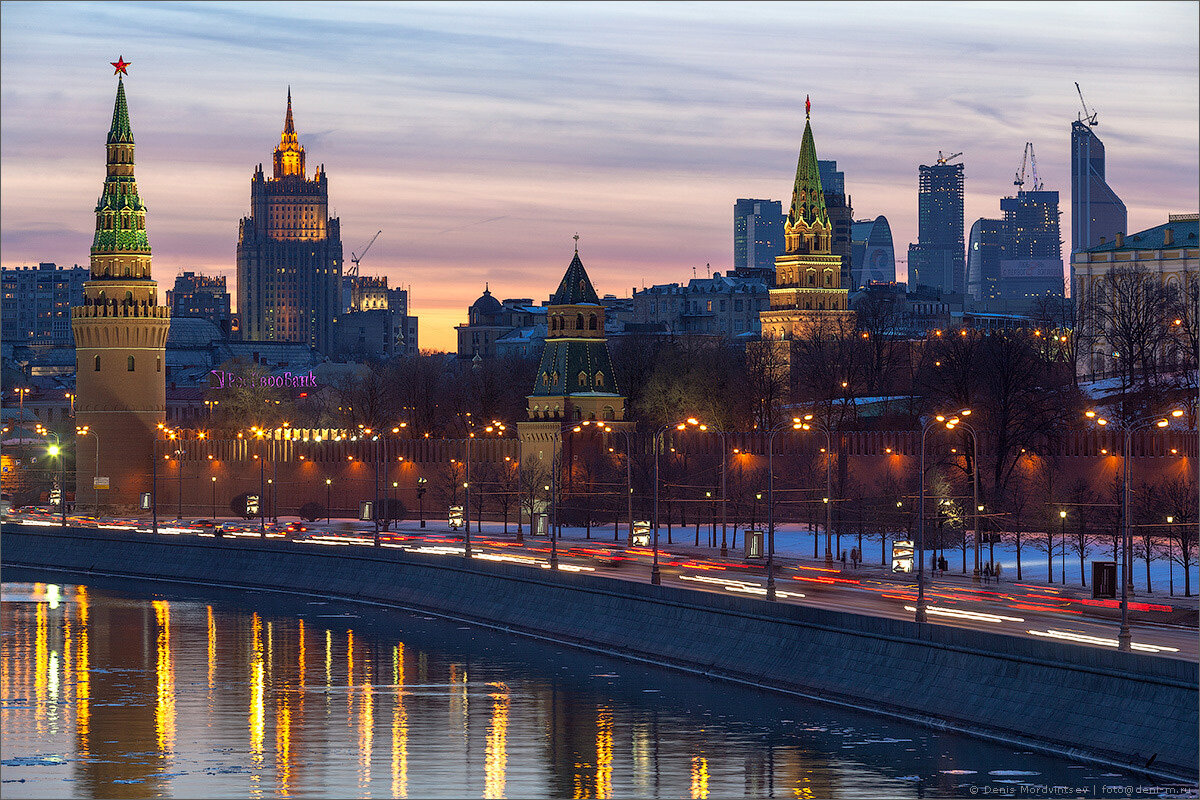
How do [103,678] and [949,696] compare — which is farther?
[103,678]

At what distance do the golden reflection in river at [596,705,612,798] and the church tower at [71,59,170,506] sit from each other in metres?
107

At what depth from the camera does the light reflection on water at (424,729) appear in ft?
175

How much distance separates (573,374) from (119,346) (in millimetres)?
45123

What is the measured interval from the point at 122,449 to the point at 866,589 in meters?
97.3

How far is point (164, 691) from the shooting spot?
241 feet

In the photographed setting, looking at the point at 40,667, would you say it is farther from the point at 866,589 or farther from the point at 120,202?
the point at 120,202

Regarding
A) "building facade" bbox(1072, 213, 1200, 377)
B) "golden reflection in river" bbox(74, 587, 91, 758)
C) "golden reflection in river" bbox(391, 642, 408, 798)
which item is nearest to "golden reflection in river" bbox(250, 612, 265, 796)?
"golden reflection in river" bbox(391, 642, 408, 798)

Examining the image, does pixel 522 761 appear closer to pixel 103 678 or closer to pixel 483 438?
pixel 103 678

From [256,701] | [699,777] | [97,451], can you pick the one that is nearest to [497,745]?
[699,777]

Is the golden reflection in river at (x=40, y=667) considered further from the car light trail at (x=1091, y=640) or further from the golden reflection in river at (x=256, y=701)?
the car light trail at (x=1091, y=640)

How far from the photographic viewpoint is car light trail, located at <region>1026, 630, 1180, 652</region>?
58.8 meters

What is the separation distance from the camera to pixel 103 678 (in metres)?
77.8

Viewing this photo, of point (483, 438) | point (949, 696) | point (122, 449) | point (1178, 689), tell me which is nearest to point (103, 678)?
point (949, 696)

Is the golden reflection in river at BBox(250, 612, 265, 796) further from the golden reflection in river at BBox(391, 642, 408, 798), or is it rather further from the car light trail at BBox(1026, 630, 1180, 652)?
the car light trail at BBox(1026, 630, 1180, 652)
